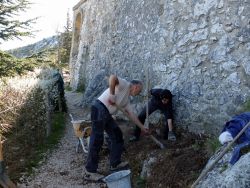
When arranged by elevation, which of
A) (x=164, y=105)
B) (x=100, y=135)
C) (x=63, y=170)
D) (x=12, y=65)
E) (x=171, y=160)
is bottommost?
(x=63, y=170)

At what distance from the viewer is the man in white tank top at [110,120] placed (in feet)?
22.0

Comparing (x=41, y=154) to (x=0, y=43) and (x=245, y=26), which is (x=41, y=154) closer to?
(x=0, y=43)

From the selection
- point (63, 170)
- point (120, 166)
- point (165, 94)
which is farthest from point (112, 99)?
point (63, 170)

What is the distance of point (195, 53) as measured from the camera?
8.05 m

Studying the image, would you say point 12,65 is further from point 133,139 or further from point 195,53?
point 195,53

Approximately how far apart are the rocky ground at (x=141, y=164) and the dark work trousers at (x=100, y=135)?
311 millimetres

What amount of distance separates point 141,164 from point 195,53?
2503 millimetres

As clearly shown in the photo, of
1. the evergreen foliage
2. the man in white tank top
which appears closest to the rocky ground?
the man in white tank top

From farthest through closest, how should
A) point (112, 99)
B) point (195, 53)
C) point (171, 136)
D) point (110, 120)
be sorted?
point (195, 53)
point (171, 136)
point (110, 120)
point (112, 99)

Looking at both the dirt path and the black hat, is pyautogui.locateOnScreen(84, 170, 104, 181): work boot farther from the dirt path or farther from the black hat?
the black hat

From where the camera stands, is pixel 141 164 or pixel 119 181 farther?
pixel 141 164

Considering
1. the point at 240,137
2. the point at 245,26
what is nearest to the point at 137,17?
the point at 245,26

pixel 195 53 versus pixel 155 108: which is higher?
pixel 195 53

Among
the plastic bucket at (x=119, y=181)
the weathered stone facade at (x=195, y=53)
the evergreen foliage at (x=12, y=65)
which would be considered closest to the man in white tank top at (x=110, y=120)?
the plastic bucket at (x=119, y=181)
